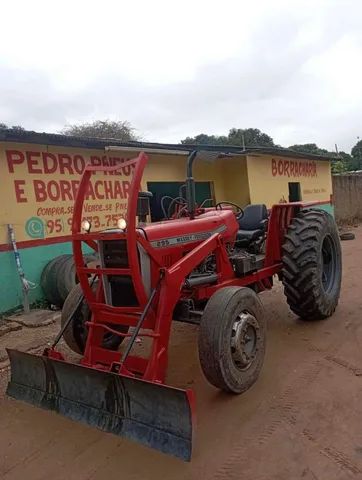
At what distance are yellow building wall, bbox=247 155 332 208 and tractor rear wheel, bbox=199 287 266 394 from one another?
8530mm

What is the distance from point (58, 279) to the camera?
6555mm

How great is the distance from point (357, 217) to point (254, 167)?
8789 millimetres

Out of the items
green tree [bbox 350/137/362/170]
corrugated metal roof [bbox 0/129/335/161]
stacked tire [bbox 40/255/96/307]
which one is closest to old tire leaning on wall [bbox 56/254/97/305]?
stacked tire [bbox 40/255/96/307]

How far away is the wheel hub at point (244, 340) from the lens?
3.24 meters

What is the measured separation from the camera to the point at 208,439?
2.87 m

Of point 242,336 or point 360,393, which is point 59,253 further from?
point 360,393

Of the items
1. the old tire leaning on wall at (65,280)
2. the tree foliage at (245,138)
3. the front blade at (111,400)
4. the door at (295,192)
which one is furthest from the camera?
the tree foliage at (245,138)

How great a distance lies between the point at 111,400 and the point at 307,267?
103 inches

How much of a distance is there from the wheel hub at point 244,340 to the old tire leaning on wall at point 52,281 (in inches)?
154

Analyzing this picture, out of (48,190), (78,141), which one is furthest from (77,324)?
(78,141)

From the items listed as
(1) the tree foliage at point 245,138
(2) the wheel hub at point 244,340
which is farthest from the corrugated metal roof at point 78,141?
(1) the tree foliage at point 245,138

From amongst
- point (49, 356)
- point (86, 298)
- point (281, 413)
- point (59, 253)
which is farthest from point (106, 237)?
point (59, 253)

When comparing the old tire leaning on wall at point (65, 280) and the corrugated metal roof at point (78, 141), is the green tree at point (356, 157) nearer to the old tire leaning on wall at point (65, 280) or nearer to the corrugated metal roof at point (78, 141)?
the corrugated metal roof at point (78, 141)

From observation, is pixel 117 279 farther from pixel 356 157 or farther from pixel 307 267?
pixel 356 157
